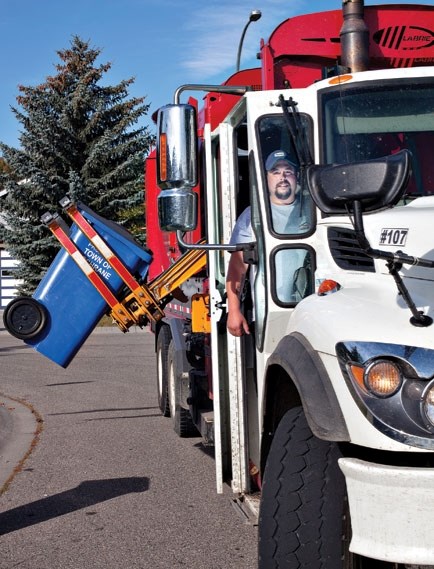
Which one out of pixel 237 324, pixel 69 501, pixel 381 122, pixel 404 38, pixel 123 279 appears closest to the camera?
pixel 381 122

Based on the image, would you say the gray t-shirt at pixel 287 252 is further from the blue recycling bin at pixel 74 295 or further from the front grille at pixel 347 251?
the blue recycling bin at pixel 74 295

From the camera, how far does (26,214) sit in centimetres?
3089

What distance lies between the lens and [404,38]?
5156 mm

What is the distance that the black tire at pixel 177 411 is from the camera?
8.16m

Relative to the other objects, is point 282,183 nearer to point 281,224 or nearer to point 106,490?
point 281,224

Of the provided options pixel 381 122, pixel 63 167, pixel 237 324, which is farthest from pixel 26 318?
pixel 63 167

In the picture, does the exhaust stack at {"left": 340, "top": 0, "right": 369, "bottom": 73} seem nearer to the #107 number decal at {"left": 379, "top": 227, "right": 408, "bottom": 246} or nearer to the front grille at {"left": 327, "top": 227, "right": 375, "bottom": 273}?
the front grille at {"left": 327, "top": 227, "right": 375, "bottom": 273}

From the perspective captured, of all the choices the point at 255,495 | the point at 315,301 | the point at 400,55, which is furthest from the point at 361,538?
the point at 400,55

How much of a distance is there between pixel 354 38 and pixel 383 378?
272cm

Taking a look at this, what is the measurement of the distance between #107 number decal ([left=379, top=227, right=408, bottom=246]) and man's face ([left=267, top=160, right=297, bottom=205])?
2.63ft

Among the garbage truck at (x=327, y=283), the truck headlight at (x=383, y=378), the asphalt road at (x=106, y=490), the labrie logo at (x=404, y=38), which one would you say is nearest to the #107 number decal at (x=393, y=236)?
the garbage truck at (x=327, y=283)

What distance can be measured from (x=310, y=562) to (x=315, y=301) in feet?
3.33

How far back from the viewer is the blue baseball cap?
13.8ft

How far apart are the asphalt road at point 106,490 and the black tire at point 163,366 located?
0.18 metres
